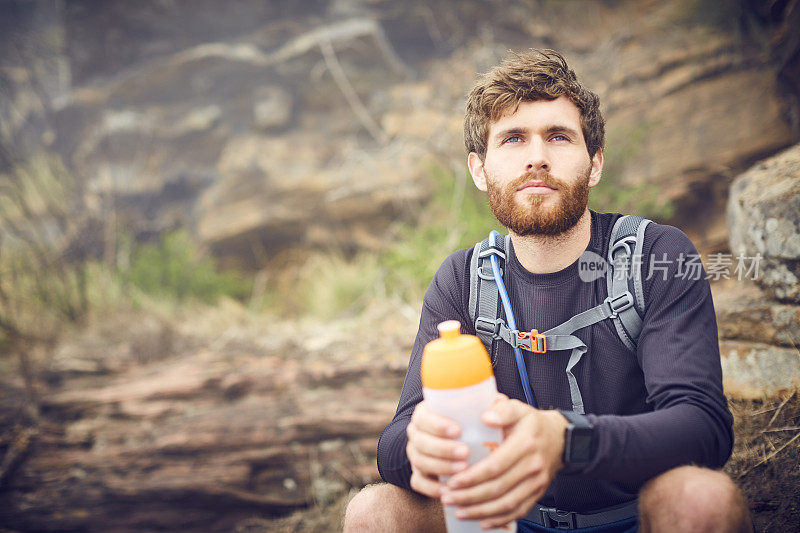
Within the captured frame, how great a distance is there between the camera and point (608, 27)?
722 cm

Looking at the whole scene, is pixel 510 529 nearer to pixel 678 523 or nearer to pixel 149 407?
pixel 678 523

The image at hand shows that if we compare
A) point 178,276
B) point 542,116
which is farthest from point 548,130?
point 178,276

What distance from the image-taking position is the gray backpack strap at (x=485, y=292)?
5.60ft

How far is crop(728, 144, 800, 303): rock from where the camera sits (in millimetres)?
2533

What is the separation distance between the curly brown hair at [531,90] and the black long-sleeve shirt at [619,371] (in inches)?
16.7

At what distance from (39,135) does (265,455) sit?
9.71m

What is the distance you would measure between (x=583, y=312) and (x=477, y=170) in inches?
31.9

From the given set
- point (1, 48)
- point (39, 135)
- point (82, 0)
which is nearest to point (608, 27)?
point (82, 0)

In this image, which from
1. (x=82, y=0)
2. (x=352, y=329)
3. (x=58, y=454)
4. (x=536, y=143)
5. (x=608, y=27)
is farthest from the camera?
(x=82, y=0)

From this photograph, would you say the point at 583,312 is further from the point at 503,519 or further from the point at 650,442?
the point at 503,519

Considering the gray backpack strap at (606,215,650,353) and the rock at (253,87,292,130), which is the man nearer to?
the gray backpack strap at (606,215,650,353)

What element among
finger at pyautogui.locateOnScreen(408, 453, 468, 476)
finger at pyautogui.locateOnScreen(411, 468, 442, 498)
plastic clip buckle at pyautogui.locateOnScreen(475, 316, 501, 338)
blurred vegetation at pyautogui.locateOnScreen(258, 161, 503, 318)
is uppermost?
blurred vegetation at pyautogui.locateOnScreen(258, 161, 503, 318)

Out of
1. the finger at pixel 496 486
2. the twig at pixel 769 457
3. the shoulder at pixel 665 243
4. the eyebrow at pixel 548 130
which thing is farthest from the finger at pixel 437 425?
the twig at pixel 769 457

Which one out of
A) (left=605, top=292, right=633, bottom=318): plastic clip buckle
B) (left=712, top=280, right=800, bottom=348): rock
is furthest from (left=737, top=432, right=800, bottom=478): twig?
(left=605, top=292, right=633, bottom=318): plastic clip buckle
